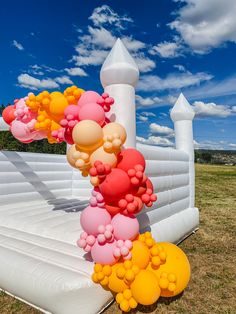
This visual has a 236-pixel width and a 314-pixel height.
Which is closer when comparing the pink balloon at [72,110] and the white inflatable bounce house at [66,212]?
the white inflatable bounce house at [66,212]

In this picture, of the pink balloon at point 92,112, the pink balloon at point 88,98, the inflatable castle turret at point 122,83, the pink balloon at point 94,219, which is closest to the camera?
the pink balloon at point 94,219

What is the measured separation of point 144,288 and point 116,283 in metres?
0.20

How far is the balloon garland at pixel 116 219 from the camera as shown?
79.9 inches

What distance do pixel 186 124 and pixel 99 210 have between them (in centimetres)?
288

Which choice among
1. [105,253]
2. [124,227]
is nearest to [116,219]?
[124,227]

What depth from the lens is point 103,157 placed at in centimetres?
213

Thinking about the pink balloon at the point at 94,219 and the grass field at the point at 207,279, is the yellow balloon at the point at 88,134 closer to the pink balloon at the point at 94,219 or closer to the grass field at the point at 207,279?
the pink balloon at the point at 94,219

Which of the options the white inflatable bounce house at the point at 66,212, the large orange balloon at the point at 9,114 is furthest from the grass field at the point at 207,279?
the large orange balloon at the point at 9,114

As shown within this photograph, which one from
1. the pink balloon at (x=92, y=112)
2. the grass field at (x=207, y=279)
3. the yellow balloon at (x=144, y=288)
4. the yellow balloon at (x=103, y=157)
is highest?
the pink balloon at (x=92, y=112)

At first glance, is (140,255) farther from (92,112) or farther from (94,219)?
(92,112)

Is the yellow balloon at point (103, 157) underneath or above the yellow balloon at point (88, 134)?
underneath

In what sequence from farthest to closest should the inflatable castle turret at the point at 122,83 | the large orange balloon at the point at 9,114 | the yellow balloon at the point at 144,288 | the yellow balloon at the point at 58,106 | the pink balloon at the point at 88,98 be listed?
the large orange balloon at the point at 9,114 < the inflatable castle turret at the point at 122,83 < the yellow balloon at the point at 58,106 < the pink balloon at the point at 88,98 < the yellow balloon at the point at 144,288

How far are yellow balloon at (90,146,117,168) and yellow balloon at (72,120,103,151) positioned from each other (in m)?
0.05

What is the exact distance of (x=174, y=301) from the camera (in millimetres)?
2352
